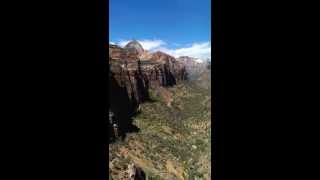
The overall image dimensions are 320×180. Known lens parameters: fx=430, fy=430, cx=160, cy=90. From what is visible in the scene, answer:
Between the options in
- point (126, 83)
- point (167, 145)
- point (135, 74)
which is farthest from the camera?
point (135, 74)

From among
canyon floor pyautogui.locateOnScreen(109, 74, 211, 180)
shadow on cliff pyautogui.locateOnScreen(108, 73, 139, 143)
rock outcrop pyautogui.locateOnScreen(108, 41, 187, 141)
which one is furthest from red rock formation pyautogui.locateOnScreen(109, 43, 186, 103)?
canyon floor pyautogui.locateOnScreen(109, 74, 211, 180)

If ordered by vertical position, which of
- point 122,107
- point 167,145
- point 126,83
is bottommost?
point 167,145

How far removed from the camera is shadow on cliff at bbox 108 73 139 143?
2672 inches

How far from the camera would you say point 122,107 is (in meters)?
74.4

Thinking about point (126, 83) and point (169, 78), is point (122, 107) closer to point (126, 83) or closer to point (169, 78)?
point (126, 83)

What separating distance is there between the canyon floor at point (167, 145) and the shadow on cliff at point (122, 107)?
1474 millimetres

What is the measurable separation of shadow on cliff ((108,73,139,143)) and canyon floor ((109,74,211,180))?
1474 millimetres

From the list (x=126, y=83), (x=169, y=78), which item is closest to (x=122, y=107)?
(x=126, y=83)

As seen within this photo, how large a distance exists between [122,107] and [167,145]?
46.7 feet

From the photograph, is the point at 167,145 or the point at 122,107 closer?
the point at 167,145

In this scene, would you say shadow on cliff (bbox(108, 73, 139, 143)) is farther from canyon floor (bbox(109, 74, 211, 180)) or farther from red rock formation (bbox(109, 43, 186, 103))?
canyon floor (bbox(109, 74, 211, 180))
